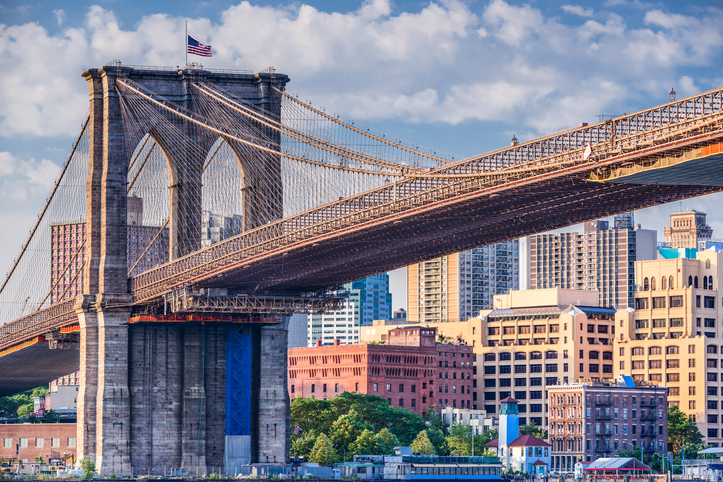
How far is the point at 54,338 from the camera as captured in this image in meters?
123

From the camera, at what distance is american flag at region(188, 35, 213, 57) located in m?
110

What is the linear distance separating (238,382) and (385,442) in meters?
46.2

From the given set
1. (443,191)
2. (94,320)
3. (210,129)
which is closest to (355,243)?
(443,191)

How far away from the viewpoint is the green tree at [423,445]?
543 ft

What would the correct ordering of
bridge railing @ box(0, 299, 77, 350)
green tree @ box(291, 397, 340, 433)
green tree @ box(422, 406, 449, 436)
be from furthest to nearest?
green tree @ box(422, 406, 449, 436) < green tree @ box(291, 397, 340, 433) < bridge railing @ box(0, 299, 77, 350)

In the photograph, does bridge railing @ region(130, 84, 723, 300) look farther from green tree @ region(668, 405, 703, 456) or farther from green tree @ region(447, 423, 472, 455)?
green tree @ region(668, 405, 703, 456)

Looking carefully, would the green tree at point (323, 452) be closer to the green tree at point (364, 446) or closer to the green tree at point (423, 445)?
the green tree at point (364, 446)

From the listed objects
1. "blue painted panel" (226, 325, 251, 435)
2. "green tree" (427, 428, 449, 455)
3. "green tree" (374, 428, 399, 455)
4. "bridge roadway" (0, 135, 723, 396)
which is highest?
"bridge roadway" (0, 135, 723, 396)

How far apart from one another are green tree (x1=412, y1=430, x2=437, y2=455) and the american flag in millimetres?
67280

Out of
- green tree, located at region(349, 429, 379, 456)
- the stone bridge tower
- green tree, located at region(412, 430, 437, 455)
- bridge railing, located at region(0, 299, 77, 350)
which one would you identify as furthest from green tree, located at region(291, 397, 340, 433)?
the stone bridge tower

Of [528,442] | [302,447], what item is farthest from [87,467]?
[528,442]

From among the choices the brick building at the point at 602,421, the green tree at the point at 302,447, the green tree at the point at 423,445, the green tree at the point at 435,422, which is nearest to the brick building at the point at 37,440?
the green tree at the point at 302,447

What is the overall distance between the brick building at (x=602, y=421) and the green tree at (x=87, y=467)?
6734cm

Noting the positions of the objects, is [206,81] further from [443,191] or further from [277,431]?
[443,191]
